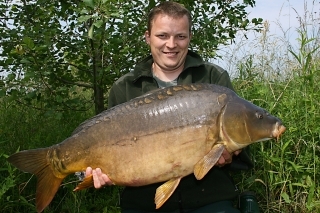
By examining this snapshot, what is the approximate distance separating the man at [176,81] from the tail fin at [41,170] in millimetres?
431

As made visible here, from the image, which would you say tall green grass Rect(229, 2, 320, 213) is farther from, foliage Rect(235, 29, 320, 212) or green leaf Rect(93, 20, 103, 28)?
green leaf Rect(93, 20, 103, 28)

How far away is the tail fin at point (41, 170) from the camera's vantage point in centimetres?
206

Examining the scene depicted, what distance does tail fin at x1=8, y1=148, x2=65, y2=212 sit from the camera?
6.75 ft

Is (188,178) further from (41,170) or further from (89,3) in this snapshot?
(89,3)

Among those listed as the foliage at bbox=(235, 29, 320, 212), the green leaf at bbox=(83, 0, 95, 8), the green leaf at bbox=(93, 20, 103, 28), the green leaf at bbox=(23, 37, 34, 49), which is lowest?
the foliage at bbox=(235, 29, 320, 212)

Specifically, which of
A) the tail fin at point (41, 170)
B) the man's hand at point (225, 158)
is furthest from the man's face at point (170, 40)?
the tail fin at point (41, 170)

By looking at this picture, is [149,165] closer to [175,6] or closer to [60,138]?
[175,6]

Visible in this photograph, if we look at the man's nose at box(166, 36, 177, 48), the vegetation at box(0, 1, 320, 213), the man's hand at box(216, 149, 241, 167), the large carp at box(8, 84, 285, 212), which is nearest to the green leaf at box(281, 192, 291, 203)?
the vegetation at box(0, 1, 320, 213)

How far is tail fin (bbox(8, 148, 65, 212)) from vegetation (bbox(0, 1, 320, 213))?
1.68 feet

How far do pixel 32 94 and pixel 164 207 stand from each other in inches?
45.0

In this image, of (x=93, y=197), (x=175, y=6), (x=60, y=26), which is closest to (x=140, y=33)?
(x=60, y=26)

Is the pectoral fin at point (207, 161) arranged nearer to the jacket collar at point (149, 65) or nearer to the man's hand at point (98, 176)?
the man's hand at point (98, 176)

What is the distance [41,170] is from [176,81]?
847 millimetres

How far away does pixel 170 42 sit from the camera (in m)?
2.33
